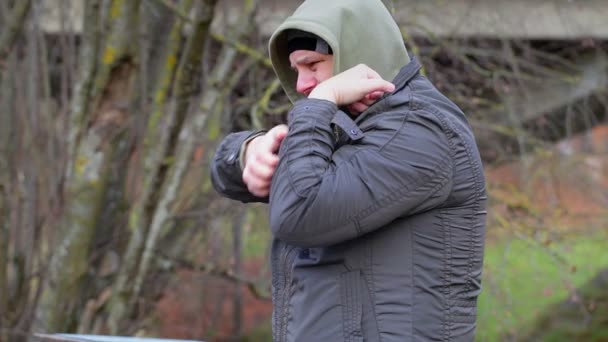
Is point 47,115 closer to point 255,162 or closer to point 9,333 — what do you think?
point 9,333

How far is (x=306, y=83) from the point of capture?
235cm

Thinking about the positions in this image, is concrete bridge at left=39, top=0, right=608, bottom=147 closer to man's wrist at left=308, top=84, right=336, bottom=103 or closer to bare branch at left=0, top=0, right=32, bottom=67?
bare branch at left=0, top=0, right=32, bottom=67

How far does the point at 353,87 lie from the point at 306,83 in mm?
193

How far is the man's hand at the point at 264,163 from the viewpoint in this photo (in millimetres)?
2223

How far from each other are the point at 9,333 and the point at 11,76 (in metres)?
1.75

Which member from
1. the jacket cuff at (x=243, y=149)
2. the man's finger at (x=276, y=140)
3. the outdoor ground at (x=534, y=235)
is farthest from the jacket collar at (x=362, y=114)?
the outdoor ground at (x=534, y=235)

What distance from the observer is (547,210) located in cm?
688

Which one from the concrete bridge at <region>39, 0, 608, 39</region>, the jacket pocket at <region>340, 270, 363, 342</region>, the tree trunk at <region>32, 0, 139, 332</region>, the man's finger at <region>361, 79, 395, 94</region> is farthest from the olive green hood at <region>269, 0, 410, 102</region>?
the concrete bridge at <region>39, 0, 608, 39</region>

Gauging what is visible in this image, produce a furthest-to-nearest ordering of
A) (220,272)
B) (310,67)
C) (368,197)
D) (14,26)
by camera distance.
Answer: (220,272) < (14,26) < (310,67) < (368,197)

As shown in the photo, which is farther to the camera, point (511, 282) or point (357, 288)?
point (511, 282)

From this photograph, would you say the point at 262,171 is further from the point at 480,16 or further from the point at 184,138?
the point at 480,16

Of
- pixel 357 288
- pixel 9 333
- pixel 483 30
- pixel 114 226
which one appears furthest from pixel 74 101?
pixel 357 288

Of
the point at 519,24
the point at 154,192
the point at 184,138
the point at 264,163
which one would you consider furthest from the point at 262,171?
the point at 519,24

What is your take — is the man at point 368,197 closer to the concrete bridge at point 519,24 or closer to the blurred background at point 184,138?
the blurred background at point 184,138
